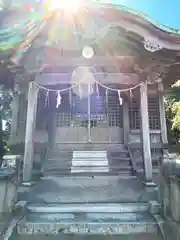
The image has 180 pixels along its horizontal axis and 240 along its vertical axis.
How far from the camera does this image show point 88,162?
7.44 metres

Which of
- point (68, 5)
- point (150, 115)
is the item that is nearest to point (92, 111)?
point (150, 115)

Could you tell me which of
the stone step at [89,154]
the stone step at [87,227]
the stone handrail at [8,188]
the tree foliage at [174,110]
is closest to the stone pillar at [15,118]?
the stone step at [89,154]

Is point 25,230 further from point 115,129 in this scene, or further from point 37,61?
point 115,129

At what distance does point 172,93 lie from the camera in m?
10.8

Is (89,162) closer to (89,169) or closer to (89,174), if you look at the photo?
(89,169)

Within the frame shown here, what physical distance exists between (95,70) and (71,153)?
343cm

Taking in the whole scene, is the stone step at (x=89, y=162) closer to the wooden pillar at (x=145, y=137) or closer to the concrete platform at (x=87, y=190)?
the concrete platform at (x=87, y=190)

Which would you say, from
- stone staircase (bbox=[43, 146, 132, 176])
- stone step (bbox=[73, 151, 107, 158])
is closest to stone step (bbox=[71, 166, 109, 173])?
stone staircase (bbox=[43, 146, 132, 176])

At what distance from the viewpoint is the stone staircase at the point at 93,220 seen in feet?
12.7

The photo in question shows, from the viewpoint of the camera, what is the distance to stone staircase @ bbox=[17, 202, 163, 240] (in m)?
3.86

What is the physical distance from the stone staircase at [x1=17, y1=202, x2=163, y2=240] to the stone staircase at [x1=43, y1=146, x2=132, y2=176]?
231 cm

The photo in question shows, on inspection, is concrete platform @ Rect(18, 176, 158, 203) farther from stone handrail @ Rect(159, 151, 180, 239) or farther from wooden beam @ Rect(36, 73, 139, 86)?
wooden beam @ Rect(36, 73, 139, 86)

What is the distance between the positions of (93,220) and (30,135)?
2.81 meters

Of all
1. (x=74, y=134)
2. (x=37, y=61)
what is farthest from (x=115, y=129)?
(x=37, y=61)
